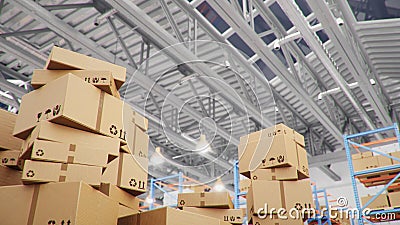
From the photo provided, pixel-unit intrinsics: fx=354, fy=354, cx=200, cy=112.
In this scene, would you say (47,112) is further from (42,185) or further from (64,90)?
(42,185)

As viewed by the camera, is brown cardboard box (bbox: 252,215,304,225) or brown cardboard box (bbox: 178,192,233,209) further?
brown cardboard box (bbox: 178,192,233,209)

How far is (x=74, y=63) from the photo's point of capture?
8.27 feet

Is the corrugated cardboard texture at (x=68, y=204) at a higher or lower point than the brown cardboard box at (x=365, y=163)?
lower

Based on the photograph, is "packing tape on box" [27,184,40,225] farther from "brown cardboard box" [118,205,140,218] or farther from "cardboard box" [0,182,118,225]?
"brown cardboard box" [118,205,140,218]

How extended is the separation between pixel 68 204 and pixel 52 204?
110 millimetres

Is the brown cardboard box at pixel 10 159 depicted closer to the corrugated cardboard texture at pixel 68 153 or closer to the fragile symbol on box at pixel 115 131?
the corrugated cardboard texture at pixel 68 153

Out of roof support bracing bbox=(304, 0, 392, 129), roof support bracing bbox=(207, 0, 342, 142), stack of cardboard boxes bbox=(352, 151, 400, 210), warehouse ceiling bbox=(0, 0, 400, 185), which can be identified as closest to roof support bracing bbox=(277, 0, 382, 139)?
warehouse ceiling bbox=(0, 0, 400, 185)

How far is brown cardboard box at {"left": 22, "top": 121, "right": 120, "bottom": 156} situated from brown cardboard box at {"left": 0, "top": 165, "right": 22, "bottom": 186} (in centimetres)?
45

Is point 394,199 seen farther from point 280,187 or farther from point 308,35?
point 308,35

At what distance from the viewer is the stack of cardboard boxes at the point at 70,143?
2.04 m

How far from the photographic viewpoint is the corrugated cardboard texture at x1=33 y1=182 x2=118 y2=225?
1980mm

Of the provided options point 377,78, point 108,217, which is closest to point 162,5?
point 108,217

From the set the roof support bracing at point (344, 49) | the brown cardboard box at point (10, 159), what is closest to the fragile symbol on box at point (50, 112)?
the brown cardboard box at point (10, 159)

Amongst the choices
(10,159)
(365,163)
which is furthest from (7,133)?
(365,163)
